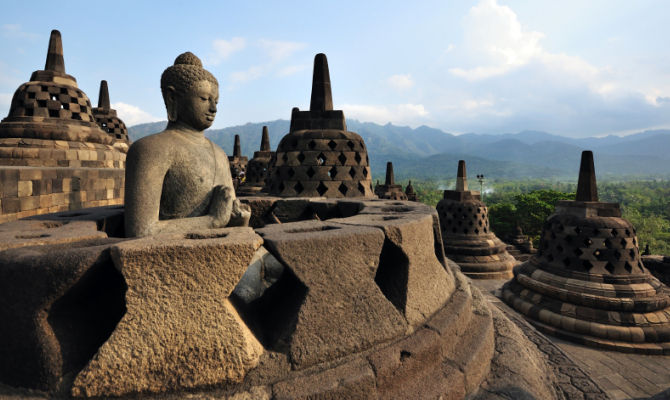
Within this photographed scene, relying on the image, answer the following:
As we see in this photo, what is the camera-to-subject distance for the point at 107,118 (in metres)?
14.0

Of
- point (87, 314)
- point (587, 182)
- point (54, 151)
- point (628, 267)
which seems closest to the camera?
point (87, 314)

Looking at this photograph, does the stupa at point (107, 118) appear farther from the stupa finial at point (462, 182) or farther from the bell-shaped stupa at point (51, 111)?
the stupa finial at point (462, 182)

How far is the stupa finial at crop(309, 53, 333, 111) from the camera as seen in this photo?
6.08 meters

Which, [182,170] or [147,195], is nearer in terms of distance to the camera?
[147,195]

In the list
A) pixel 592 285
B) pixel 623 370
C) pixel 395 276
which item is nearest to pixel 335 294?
pixel 395 276

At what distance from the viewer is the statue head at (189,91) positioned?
2.51 meters

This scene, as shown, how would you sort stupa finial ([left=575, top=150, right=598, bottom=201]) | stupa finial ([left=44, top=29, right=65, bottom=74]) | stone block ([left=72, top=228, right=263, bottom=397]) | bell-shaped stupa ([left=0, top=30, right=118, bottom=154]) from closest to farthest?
stone block ([left=72, top=228, right=263, bottom=397]) < bell-shaped stupa ([left=0, top=30, right=118, bottom=154]) < stupa finial ([left=575, top=150, right=598, bottom=201]) < stupa finial ([left=44, top=29, right=65, bottom=74])

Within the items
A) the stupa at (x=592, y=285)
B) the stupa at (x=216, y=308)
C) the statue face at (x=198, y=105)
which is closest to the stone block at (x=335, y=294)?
the stupa at (x=216, y=308)

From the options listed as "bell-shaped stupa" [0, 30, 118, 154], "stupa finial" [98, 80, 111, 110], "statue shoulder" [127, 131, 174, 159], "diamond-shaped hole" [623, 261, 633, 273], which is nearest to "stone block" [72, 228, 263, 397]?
"statue shoulder" [127, 131, 174, 159]

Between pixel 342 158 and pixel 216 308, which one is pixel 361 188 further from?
pixel 216 308

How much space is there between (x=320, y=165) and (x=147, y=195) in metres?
3.38

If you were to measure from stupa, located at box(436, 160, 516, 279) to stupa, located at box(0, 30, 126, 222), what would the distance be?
9.75 meters

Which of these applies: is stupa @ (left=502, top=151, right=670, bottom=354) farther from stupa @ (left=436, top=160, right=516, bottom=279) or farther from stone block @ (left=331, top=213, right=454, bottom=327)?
stone block @ (left=331, top=213, right=454, bottom=327)

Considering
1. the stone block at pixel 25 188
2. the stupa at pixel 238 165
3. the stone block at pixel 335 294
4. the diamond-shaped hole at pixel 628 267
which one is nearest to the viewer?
the stone block at pixel 335 294
